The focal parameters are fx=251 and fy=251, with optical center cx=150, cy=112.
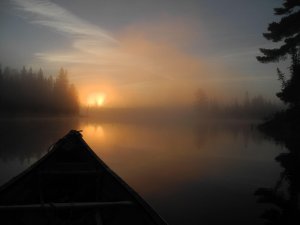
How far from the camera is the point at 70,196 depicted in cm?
743

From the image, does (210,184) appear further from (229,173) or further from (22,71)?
(22,71)

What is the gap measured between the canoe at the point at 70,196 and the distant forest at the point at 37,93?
3089 inches

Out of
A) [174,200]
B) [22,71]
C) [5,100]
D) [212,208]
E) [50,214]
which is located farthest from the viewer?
[22,71]

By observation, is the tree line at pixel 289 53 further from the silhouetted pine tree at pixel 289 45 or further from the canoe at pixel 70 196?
the canoe at pixel 70 196

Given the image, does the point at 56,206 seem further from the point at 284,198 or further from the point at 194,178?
the point at 194,178

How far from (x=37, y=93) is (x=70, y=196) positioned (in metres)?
96.8

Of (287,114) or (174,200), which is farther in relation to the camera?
(287,114)

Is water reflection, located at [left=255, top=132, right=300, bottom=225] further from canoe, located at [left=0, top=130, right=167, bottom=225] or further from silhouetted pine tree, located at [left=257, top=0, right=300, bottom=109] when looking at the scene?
silhouetted pine tree, located at [left=257, top=0, right=300, bottom=109]

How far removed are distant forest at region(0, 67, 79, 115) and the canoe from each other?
78.5 meters

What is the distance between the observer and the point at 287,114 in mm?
33812

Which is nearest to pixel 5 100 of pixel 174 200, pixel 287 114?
pixel 287 114

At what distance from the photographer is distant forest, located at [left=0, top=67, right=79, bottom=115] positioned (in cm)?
8481

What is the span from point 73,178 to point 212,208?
5.26m

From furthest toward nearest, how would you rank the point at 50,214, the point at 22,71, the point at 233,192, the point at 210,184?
→ the point at 22,71, the point at 210,184, the point at 233,192, the point at 50,214
